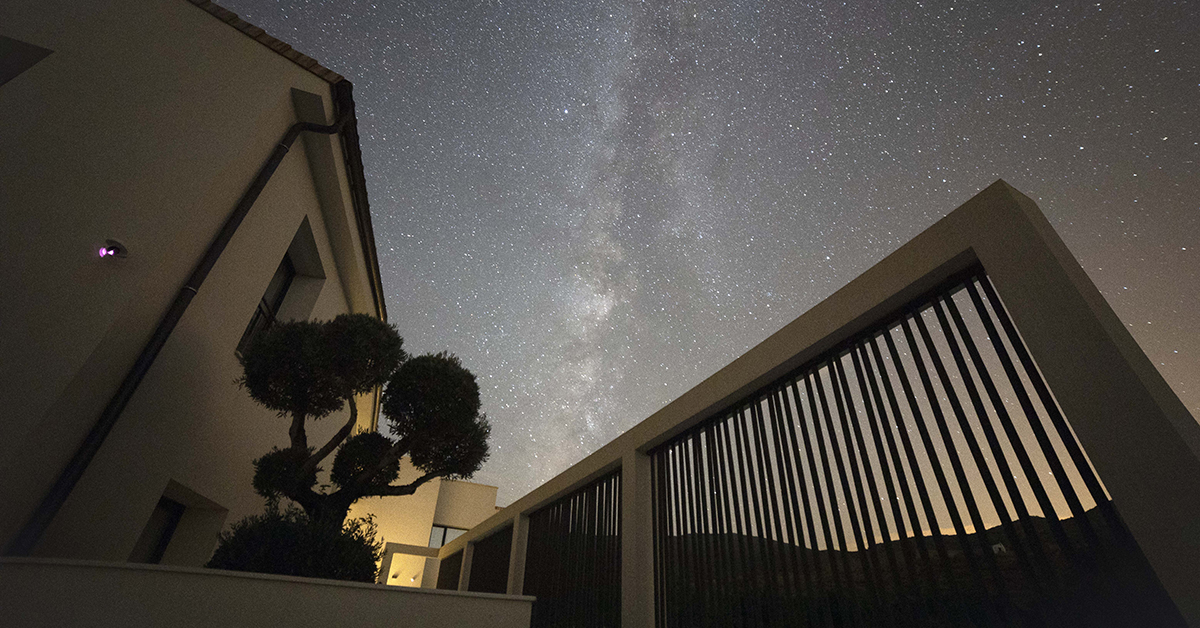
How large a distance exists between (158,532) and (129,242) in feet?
12.4

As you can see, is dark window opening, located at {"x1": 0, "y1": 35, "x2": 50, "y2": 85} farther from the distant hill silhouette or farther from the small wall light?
the distant hill silhouette

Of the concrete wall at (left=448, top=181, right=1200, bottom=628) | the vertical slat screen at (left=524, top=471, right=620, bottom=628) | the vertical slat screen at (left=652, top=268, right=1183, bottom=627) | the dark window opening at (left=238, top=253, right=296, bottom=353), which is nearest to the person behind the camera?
the concrete wall at (left=448, top=181, right=1200, bottom=628)

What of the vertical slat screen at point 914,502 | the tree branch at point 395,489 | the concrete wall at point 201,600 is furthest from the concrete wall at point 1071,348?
the tree branch at point 395,489

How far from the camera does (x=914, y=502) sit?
3045mm

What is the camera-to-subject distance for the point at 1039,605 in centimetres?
238

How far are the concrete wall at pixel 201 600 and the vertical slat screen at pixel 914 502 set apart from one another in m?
2.19

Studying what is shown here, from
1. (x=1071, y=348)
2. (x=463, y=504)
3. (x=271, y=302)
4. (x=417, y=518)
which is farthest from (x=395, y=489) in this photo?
(x=463, y=504)

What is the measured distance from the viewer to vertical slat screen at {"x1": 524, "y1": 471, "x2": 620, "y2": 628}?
232 inches

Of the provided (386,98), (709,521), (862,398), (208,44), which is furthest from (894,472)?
(386,98)

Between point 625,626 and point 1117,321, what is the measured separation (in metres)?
4.59

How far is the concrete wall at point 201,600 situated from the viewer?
119 inches

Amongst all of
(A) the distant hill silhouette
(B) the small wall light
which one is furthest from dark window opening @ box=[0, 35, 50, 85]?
(A) the distant hill silhouette

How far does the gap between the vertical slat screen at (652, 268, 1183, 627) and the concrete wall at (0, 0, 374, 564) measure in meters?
4.84

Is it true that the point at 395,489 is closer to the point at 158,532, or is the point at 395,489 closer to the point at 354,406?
the point at 354,406
